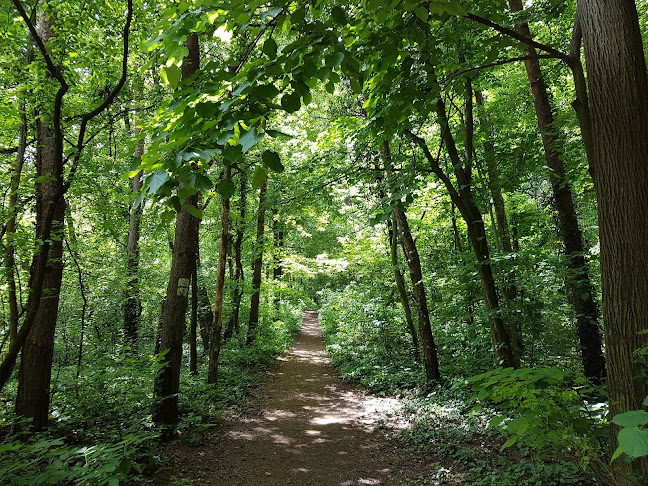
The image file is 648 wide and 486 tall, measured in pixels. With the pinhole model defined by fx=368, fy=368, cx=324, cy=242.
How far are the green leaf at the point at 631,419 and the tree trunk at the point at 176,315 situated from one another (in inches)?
210

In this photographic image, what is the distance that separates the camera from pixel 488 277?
5965 mm

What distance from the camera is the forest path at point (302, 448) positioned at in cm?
477

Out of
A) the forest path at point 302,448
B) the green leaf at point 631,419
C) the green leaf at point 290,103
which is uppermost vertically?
the green leaf at point 290,103

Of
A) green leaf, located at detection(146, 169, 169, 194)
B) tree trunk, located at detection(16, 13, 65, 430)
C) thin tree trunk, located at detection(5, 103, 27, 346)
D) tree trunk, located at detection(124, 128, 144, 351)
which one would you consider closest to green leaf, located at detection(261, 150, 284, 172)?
green leaf, located at detection(146, 169, 169, 194)

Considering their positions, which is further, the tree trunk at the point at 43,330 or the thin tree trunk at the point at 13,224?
the tree trunk at the point at 43,330

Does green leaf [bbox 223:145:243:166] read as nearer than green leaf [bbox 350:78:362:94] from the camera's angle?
Yes

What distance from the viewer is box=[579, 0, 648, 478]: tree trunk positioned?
8.53 feet

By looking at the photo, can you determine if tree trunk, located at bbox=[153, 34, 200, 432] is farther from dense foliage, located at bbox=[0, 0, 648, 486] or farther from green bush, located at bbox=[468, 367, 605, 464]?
green bush, located at bbox=[468, 367, 605, 464]

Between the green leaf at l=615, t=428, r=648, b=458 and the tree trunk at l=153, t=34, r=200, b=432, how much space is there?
5.37m

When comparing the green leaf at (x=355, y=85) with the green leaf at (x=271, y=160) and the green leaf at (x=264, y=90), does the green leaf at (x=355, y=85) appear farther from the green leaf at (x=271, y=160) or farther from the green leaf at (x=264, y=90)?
the green leaf at (x=271, y=160)

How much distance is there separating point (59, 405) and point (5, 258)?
2491mm

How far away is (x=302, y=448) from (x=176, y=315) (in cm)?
290

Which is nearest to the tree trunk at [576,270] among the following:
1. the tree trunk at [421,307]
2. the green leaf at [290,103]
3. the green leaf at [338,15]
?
the tree trunk at [421,307]

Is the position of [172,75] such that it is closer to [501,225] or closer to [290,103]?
[290,103]
